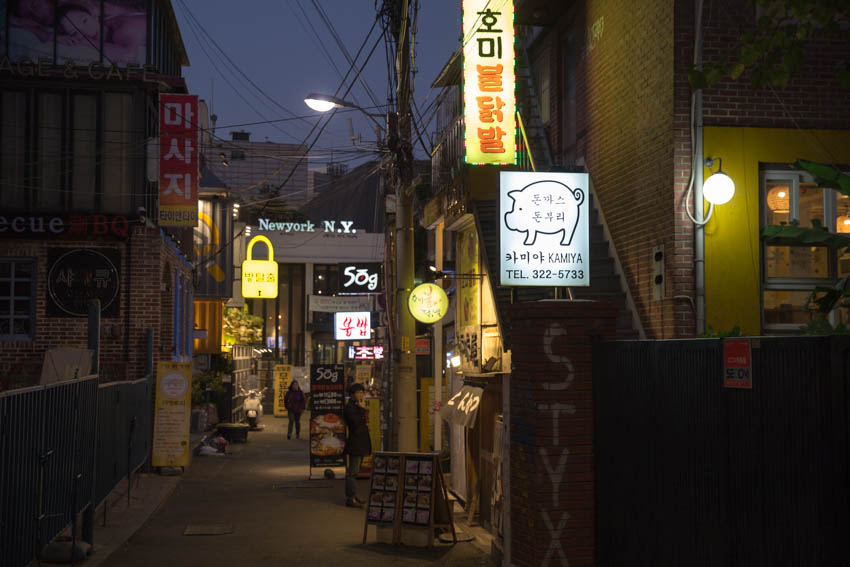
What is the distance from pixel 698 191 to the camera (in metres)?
12.4

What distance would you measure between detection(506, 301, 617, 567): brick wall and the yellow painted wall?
3.48 m

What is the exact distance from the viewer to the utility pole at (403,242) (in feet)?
50.1

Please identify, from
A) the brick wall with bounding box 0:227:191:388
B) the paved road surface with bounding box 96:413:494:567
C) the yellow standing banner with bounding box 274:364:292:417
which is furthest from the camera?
the yellow standing banner with bounding box 274:364:292:417

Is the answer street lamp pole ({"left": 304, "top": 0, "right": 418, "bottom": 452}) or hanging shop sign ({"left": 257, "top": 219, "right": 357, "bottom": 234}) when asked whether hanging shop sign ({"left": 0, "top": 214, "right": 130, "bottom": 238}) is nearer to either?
street lamp pole ({"left": 304, "top": 0, "right": 418, "bottom": 452})

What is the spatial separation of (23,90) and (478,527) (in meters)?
14.3

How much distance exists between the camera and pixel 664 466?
307 inches

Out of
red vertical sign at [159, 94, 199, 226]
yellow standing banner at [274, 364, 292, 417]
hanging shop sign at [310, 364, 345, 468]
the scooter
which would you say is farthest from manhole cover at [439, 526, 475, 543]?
yellow standing banner at [274, 364, 292, 417]

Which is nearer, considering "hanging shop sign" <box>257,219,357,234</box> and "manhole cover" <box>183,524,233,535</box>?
"manhole cover" <box>183,524,233,535</box>

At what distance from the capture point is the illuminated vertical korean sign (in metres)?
14.8

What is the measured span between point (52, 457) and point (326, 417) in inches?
478

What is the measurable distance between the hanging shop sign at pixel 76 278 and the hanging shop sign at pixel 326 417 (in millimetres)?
4903

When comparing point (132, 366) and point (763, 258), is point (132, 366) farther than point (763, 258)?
Yes

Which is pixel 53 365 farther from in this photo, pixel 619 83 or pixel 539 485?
pixel 619 83

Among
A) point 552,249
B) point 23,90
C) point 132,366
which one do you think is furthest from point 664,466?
point 23,90
